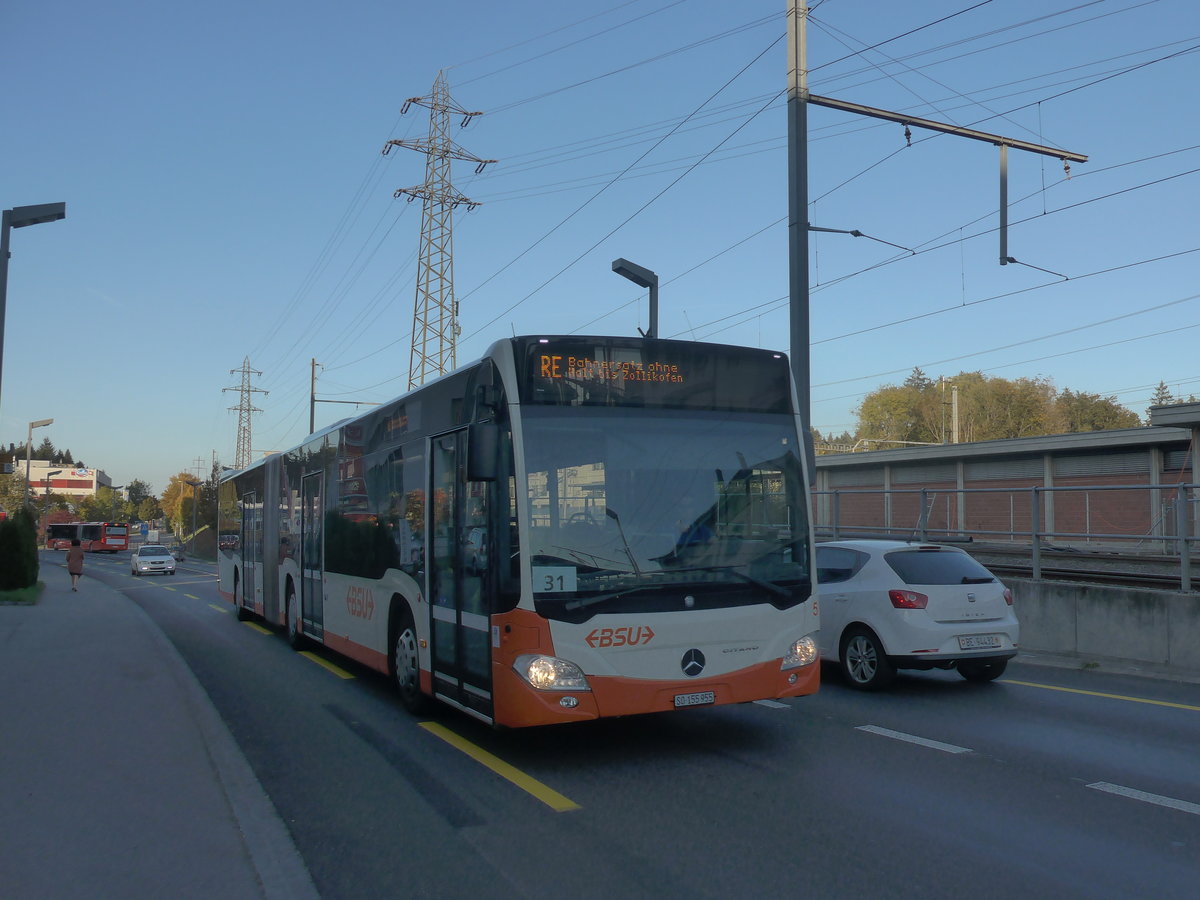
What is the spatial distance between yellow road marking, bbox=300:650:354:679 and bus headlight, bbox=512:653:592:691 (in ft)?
19.2

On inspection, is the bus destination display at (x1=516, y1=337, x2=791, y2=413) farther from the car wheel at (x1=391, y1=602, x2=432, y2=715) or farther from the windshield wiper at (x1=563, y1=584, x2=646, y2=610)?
the car wheel at (x1=391, y1=602, x2=432, y2=715)

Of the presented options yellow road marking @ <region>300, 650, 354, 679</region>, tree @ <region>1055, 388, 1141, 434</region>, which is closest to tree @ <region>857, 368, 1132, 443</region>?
tree @ <region>1055, 388, 1141, 434</region>

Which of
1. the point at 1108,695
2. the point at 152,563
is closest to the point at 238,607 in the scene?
the point at 1108,695

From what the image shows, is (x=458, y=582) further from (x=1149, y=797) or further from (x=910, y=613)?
(x=1149, y=797)

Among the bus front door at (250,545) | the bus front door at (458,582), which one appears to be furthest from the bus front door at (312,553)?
the bus front door at (458,582)

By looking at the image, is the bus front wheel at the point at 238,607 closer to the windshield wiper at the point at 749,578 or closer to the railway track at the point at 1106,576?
the railway track at the point at 1106,576

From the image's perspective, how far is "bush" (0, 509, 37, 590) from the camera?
88.8 ft

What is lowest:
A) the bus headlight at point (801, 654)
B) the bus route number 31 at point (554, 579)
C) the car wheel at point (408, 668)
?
the car wheel at point (408, 668)

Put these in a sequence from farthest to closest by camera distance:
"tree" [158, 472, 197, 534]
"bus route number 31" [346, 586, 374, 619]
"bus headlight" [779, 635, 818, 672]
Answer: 1. "tree" [158, 472, 197, 534]
2. "bus route number 31" [346, 586, 374, 619]
3. "bus headlight" [779, 635, 818, 672]

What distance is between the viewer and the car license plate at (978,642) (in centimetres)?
1016

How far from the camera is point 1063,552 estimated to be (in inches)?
700

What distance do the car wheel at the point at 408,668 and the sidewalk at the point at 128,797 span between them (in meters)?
1.63

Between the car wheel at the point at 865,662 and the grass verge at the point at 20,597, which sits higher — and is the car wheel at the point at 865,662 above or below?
above

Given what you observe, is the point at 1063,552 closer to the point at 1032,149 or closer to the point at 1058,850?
the point at 1032,149
